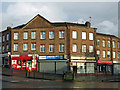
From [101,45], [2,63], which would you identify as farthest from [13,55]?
[101,45]

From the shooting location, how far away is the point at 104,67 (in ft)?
164

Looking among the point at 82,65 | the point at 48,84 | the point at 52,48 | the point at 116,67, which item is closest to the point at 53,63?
the point at 52,48

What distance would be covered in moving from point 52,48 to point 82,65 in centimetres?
833

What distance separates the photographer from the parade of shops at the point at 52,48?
137ft

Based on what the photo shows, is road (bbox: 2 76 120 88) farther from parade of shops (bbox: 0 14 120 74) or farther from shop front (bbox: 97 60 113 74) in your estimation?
shop front (bbox: 97 60 113 74)

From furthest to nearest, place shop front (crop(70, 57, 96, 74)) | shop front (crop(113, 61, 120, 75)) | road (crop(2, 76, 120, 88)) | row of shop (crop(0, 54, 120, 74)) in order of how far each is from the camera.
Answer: shop front (crop(113, 61, 120, 75))
shop front (crop(70, 57, 96, 74))
row of shop (crop(0, 54, 120, 74))
road (crop(2, 76, 120, 88))

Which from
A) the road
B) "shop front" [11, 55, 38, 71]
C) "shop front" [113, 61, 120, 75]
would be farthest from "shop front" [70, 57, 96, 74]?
the road

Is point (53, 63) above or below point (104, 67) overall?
above

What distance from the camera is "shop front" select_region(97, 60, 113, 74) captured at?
48.5 meters

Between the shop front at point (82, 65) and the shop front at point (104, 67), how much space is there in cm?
563

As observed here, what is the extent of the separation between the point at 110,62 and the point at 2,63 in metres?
30.4

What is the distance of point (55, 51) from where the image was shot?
42.0m

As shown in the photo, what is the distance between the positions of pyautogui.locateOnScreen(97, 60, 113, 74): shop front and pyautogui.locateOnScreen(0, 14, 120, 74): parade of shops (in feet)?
16.6

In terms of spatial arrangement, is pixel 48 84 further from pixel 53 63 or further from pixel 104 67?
pixel 104 67
